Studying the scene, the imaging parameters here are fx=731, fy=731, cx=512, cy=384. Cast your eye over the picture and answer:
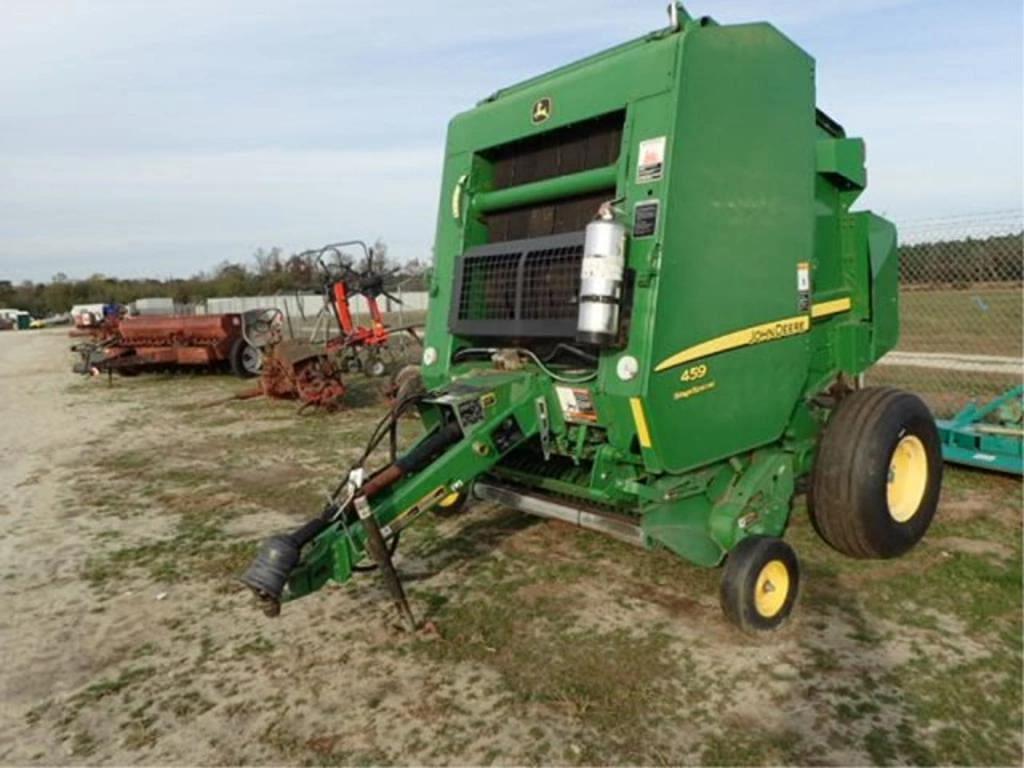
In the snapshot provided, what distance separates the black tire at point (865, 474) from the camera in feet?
13.3

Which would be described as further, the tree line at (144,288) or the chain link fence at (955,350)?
the tree line at (144,288)

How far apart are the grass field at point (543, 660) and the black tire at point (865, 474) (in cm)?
19

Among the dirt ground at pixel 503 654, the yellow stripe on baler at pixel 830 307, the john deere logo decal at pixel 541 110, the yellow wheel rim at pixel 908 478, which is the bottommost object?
the dirt ground at pixel 503 654

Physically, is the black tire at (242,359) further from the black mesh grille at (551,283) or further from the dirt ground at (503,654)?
the black mesh grille at (551,283)

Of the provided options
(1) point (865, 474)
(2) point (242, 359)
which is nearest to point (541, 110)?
(1) point (865, 474)

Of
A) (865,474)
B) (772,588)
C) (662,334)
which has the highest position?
(662,334)

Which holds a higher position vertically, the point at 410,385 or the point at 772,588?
the point at 410,385

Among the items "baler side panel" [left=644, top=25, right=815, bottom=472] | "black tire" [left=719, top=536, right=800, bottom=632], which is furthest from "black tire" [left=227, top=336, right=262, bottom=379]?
"black tire" [left=719, top=536, right=800, bottom=632]

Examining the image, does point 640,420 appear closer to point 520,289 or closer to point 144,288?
point 520,289

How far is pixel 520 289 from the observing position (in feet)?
12.9

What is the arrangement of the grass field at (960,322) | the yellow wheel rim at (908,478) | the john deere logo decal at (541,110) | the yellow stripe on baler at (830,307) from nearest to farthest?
the john deere logo decal at (541,110) < the yellow stripe on baler at (830,307) < the yellow wheel rim at (908,478) < the grass field at (960,322)

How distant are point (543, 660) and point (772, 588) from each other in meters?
1.17

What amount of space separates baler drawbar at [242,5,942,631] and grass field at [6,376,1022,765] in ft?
1.04

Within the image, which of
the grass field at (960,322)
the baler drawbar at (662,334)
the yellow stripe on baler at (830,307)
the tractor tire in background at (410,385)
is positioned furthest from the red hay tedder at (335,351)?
the grass field at (960,322)
